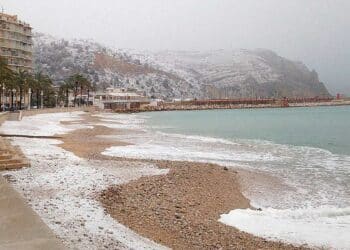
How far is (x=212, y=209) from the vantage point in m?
13.7

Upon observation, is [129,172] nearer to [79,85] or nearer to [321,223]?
[321,223]

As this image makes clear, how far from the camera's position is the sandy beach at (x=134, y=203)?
32.8ft

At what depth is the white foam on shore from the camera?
1111 cm

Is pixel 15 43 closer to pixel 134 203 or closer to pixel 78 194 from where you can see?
pixel 78 194

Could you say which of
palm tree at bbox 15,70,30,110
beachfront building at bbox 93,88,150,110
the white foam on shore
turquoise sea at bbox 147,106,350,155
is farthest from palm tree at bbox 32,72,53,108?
the white foam on shore

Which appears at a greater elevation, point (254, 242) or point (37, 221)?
point (37, 221)

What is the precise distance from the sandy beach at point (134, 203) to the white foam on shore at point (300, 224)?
576 millimetres

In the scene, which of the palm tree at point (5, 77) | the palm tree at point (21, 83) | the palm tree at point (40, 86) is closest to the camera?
the palm tree at point (5, 77)

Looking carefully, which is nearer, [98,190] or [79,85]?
[98,190]

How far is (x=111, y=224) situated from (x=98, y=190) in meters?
3.57

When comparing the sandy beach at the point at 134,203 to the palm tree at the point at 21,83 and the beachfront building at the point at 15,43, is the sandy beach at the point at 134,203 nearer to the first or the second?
the palm tree at the point at 21,83

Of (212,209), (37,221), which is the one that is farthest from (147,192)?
(37,221)

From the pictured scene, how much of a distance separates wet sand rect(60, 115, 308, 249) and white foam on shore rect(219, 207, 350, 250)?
0.55 metres

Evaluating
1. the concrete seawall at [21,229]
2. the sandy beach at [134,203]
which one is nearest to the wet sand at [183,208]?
the sandy beach at [134,203]
